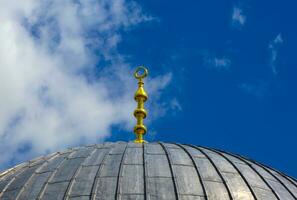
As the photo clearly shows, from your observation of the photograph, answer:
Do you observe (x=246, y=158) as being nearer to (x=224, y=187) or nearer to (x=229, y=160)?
(x=229, y=160)

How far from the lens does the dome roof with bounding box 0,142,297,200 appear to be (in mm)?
20312

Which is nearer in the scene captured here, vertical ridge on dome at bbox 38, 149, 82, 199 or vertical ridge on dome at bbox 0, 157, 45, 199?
vertical ridge on dome at bbox 38, 149, 82, 199

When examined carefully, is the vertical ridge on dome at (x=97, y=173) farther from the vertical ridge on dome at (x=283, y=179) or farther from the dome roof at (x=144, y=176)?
the vertical ridge on dome at (x=283, y=179)

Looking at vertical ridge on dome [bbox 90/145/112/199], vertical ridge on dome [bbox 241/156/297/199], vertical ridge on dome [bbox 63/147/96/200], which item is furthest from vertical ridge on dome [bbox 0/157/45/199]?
vertical ridge on dome [bbox 241/156/297/199]

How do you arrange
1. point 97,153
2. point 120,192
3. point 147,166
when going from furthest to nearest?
point 97,153 < point 147,166 < point 120,192

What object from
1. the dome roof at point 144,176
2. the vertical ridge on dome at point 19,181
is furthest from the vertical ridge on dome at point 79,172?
the vertical ridge on dome at point 19,181

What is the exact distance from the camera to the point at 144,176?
21.0m

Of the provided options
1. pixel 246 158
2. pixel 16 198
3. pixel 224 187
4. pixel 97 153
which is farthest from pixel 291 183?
pixel 16 198

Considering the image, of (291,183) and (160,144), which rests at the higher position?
(160,144)

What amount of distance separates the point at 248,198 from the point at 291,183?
10.5ft

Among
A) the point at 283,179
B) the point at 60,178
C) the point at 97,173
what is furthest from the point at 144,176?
the point at 283,179

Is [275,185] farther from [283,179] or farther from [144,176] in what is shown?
[144,176]

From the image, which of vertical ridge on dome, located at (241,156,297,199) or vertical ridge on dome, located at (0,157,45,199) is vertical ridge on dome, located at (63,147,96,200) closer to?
vertical ridge on dome, located at (0,157,45,199)

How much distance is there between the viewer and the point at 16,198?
20.9m
